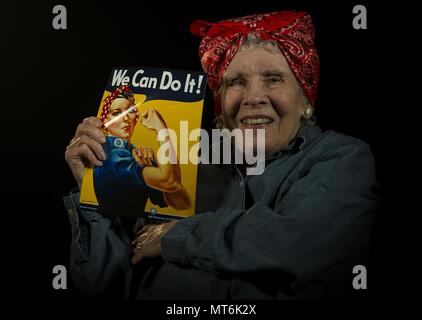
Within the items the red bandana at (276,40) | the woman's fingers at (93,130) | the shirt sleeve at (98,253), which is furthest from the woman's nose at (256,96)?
the shirt sleeve at (98,253)

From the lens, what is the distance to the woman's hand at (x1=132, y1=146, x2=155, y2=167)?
5.49ft

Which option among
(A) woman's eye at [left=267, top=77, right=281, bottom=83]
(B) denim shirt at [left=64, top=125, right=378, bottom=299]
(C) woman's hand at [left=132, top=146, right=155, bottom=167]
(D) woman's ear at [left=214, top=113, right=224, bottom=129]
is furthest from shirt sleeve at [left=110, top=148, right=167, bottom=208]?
(A) woman's eye at [left=267, top=77, right=281, bottom=83]

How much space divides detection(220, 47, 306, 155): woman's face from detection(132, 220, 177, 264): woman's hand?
40 cm

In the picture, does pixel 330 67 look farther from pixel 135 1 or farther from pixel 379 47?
pixel 135 1

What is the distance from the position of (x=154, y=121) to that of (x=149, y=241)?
41cm

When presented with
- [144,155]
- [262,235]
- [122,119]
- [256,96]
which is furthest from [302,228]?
[122,119]

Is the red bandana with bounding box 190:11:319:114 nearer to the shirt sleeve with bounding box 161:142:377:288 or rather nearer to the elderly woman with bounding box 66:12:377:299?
the elderly woman with bounding box 66:12:377:299

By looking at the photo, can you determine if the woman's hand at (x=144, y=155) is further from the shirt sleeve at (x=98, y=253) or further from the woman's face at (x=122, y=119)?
the shirt sleeve at (x=98, y=253)

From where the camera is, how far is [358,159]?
5.19ft

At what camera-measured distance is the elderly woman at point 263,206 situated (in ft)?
4.88

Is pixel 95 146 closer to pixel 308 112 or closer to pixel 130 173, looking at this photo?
pixel 130 173

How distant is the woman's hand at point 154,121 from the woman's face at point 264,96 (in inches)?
8.9

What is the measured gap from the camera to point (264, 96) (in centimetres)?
167
